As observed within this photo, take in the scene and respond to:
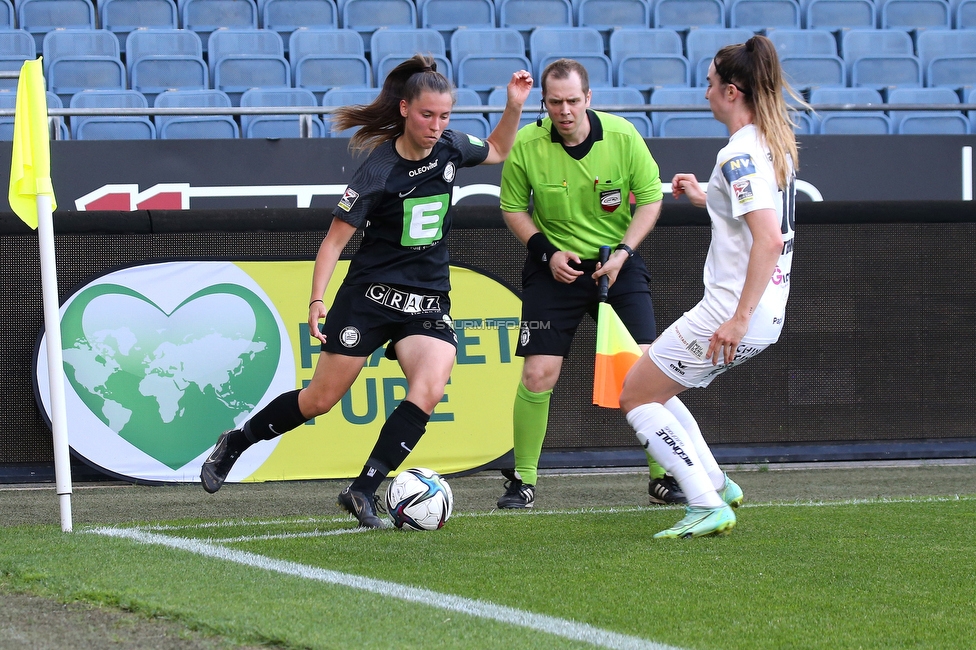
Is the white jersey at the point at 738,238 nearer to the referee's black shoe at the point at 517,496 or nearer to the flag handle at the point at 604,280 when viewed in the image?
the flag handle at the point at 604,280

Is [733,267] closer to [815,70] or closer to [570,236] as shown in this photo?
[570,236]

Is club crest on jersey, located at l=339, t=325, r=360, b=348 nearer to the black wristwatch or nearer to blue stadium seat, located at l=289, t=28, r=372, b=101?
the black wristwatch

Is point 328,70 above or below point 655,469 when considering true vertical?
above

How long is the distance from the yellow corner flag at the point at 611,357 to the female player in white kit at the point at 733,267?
0.37 meters

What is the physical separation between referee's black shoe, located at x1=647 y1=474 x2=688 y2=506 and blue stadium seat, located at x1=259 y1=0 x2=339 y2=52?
258 inches

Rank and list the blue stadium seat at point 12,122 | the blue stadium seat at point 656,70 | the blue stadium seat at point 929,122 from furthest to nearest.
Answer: the blue stadium seat at point 656,70, the blue stadium seat at point 929,122, the blue stadium seat at point 12,122

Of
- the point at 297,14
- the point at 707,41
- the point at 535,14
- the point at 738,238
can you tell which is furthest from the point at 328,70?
the point at 738,238

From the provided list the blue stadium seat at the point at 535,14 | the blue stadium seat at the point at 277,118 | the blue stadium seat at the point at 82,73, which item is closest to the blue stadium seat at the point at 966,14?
the blue stadium seat at the point at 535,14

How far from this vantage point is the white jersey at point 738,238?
3.78 meters

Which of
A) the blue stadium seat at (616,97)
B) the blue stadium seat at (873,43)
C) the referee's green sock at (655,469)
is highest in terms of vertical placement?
the blue stadium seat at (873,43)

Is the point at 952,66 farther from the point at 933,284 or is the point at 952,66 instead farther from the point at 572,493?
the point at 572,493

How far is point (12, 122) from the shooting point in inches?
332

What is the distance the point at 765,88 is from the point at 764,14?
25.6 ft

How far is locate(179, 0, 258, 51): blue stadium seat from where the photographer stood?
10.2 meters
